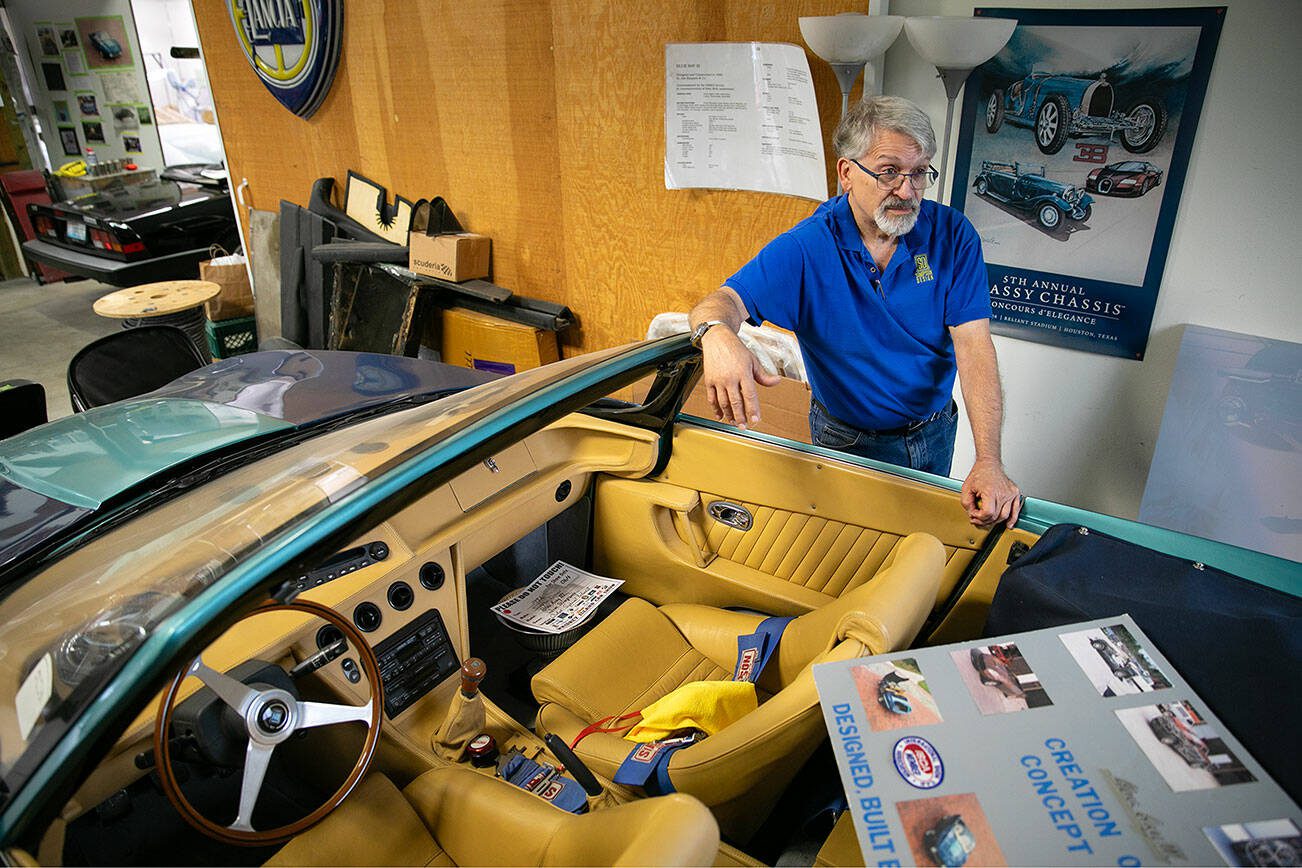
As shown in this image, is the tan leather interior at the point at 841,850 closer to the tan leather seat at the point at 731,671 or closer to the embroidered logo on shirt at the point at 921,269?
the tan leather seat at the point at 731,671

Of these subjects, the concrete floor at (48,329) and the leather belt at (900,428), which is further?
the concrete floor at (48,329)

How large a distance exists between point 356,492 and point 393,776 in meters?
0.91

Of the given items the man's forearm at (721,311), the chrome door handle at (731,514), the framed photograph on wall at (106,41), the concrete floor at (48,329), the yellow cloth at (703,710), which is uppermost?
the framed photograph on wall at (106,41)

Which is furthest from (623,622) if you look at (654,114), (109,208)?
(109,208)

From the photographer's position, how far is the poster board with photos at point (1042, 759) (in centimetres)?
94

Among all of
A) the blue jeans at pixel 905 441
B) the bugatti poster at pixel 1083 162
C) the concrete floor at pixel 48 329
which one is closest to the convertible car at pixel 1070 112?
the bugatti poster at pixel 1083 162

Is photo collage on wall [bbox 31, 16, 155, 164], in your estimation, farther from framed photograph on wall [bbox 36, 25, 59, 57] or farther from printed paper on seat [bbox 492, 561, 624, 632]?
printed paper on seat [bbox 492, 561, 624, 632]

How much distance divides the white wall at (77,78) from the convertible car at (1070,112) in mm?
8848

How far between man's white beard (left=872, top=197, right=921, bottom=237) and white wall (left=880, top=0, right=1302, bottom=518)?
0.90 m

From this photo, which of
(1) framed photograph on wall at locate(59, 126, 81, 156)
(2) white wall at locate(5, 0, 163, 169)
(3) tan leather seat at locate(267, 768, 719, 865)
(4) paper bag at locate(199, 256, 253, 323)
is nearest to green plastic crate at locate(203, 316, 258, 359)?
(4) paper bag at locate(199, 256, 253, 323)

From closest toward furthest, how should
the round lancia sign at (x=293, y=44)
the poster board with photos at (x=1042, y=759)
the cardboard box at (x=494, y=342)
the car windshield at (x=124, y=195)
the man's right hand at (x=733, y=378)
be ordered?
the poster board with photos at (x=1042, y=759) → the man's right hand at (x=733, y=378) → the cardboard box at (x=494, y=342) → the round lancia sign at (x=293, y=44) → the car windshield at (x=124, y=195)

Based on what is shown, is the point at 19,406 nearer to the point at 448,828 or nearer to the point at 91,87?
the point at 448,828

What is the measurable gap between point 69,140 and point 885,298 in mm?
10266

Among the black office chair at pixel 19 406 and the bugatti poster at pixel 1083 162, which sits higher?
the bugatti poster at pixel 1083 162
